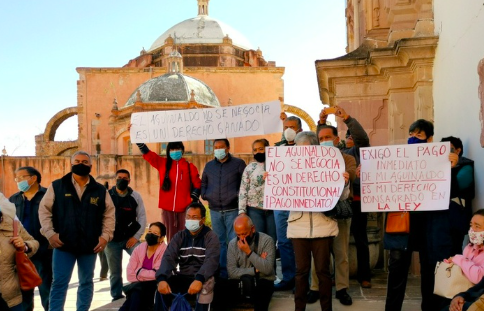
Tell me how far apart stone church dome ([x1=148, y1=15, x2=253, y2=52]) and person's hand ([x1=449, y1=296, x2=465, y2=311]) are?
48.1 metres

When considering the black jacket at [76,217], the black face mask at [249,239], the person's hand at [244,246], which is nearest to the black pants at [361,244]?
the black face mask at [249,239]

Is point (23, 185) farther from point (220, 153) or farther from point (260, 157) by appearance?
point (260, 157)

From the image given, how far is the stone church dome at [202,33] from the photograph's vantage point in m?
52.2

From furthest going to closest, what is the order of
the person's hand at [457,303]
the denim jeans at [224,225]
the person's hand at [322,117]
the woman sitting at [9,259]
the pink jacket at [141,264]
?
1. the denim jeans at [224,225]
2. the person's hand at [322,117]
3. the pink jacket at [141,264]
4. the woman sitting at [9,259]
5. the person's hand at [457,303]

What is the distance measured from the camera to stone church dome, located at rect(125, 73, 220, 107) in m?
36.6

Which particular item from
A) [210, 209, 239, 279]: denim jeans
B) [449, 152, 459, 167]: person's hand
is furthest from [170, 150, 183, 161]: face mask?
[449, 152, 459, 167]: person's hand

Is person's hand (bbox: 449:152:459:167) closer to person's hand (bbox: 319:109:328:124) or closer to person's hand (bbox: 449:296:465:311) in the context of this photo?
person's hand (bbox: 449:296:465:311)

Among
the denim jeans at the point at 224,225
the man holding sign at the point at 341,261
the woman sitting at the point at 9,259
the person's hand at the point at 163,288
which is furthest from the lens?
the denim jeans at the point at 224,225

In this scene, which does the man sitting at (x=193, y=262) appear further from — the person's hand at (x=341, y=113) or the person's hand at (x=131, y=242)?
the person's hand at (x=341, y=113)

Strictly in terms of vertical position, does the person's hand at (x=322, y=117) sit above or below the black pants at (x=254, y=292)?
above

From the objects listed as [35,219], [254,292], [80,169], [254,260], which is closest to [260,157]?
[254,260]

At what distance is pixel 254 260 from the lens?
20.2 feet

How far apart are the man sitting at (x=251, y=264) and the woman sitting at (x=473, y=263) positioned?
1894 millimetres

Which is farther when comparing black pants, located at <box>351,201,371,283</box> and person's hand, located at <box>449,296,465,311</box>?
black pants, located at <box>351,201,371,283</box>
